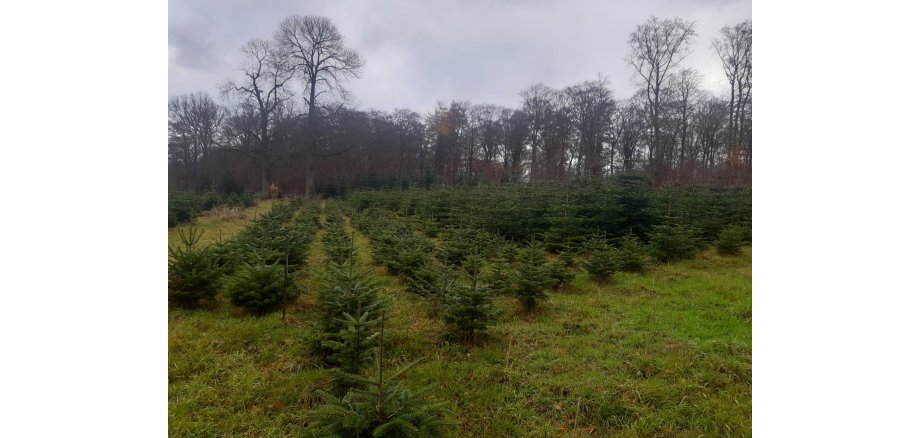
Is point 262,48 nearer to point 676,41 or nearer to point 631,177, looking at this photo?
point 676,41

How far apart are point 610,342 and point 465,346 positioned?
5.17 ft

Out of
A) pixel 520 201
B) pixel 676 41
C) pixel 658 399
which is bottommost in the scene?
pixel 658 399

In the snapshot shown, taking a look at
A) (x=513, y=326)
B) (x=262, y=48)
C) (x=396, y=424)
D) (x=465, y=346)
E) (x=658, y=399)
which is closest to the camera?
(x=396, y=424)

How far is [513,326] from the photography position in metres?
4.43

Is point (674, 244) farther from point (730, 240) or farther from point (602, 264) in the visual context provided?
point (602, 264)

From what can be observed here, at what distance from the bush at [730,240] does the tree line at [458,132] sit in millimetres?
915

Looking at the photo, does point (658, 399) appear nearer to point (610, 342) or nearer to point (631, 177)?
point (610, 342)

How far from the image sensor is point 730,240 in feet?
20.9

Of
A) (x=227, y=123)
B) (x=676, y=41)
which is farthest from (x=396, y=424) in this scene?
(x=227, y=123)

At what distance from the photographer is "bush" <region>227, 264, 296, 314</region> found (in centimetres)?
429

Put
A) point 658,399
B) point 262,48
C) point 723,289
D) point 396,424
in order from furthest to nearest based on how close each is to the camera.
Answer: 1. point 262,48
2. point 723,289
3. point 658,399
4. point 396,424

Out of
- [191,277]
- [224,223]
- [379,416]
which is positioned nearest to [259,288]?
[191,277]

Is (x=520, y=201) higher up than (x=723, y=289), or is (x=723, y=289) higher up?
(x=520, y=201)

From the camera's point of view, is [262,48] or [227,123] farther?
[227,123]
